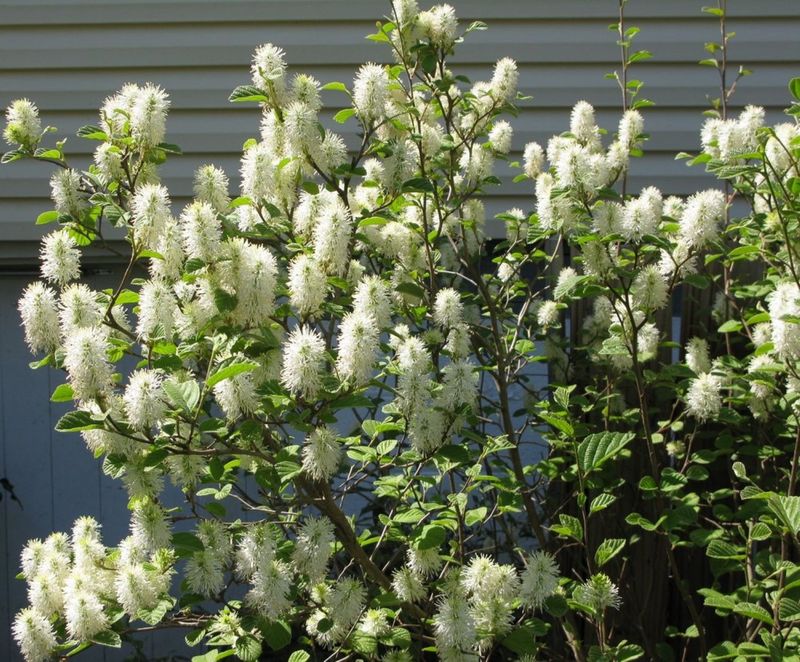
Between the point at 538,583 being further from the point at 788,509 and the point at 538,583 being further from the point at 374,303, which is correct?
the point at 374,303

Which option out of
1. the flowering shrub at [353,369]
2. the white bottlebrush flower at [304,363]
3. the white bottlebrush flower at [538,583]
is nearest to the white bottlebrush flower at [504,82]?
the flowering shrub at [353,369]

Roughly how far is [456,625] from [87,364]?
0.98 m

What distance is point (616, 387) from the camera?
364cm

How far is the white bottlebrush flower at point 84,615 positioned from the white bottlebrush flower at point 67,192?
945 mm

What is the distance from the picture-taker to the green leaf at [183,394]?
205 cm

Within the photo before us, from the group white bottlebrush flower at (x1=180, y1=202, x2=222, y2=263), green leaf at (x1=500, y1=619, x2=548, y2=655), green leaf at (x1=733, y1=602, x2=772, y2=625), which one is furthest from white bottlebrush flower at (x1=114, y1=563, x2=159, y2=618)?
green leaf at (x1=733, y1=602, x2=772, y2=625)

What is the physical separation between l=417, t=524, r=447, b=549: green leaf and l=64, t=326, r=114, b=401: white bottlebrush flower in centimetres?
81

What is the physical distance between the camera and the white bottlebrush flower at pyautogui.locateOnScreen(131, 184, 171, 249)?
231 centimetres

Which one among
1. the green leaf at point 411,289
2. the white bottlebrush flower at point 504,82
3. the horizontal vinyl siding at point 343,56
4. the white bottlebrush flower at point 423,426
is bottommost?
the white bottlebrush flower at point 423,426

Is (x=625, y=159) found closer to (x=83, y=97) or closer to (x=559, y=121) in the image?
(x=559, y=121)

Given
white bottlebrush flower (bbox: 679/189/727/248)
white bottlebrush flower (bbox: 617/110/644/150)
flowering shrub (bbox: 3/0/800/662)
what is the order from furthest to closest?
1. white bottlebrush flower (bbox: 617/110/644/150)
2. white bottlebrush flower (bbox: 679/189/727/248)
3. flowering shrub (bbox: 3/0/800/662)

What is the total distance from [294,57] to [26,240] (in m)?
1.54

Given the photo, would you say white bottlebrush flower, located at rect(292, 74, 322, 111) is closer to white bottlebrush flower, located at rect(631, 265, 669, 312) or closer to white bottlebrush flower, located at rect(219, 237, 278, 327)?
white bottlebrush flower, located at rect(219, 237, 278, 327)

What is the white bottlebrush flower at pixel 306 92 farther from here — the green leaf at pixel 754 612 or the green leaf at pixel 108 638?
the green leaf at pixel 754 612
